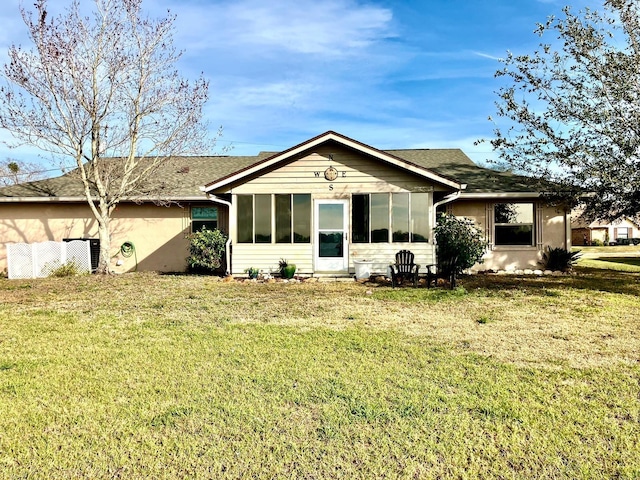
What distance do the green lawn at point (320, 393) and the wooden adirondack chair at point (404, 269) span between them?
3257mm

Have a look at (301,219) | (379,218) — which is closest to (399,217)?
(379,218)

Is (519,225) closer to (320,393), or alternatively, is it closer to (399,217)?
(399,217)

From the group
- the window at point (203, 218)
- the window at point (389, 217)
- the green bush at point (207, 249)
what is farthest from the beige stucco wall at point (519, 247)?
the window at point (203, 218)

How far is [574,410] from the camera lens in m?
3.63

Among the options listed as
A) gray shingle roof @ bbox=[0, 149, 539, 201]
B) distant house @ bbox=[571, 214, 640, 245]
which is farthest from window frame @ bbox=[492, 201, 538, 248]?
distant house @ bbox=[571, 214, 640, 245]

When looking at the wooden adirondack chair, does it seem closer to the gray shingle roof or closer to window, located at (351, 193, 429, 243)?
window, located at (351, 193, 429, 243)

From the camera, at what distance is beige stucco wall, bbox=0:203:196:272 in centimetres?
1485

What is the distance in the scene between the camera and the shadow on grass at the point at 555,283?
10500 mm

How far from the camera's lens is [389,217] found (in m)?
12.6

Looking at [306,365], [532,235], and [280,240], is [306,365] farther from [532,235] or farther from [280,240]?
[532,235]

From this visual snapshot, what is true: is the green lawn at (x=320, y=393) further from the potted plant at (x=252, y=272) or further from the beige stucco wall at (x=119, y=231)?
the beige stucco wall at (x=119, y=231)

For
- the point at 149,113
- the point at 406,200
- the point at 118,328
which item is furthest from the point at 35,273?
the point at 406,200

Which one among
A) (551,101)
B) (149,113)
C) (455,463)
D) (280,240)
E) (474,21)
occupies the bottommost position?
(455,463)

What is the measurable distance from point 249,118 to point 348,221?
13.5 metres
